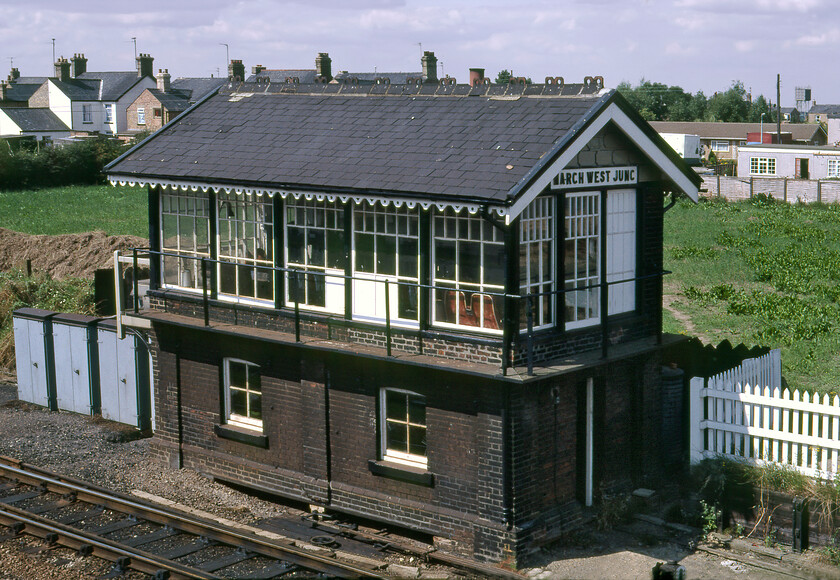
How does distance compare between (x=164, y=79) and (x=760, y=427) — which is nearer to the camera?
(x=760, y=427)

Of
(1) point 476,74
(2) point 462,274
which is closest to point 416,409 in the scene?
(2) point 462,274

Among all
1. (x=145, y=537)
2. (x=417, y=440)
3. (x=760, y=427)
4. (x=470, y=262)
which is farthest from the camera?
(x=760, y=427)

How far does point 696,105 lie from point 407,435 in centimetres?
10928

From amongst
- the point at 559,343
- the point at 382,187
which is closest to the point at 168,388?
the point at 382,187

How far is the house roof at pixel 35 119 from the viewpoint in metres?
82.4

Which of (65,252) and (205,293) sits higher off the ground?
(205,293)

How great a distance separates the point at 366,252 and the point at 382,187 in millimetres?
1315

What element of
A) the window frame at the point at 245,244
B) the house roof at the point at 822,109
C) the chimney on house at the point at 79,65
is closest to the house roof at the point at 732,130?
the house roof at the point at 822,109

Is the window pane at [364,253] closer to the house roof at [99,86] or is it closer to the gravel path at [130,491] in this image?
the gravel path at [130,491]

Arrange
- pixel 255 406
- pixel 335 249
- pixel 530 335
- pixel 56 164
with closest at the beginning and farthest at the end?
pixel 530 335, pixel 335 249, pixel 255 406, pixel 56 164

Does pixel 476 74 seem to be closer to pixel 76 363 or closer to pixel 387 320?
pixel 387 320

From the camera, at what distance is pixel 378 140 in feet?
48.2

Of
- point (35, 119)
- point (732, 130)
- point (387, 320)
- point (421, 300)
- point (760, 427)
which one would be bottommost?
point (760, 427)

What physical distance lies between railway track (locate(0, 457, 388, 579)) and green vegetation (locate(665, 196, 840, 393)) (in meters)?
11.0
